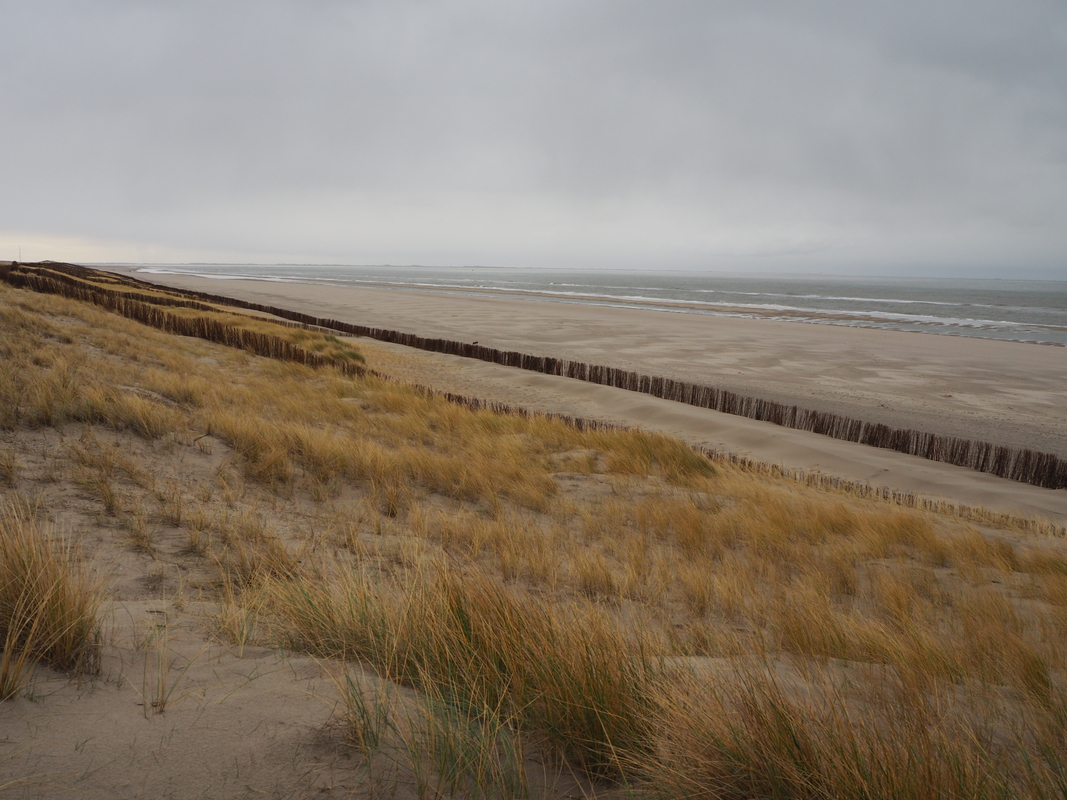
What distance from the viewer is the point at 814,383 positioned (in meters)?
17.7

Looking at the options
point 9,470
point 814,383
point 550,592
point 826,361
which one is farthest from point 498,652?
point 826,361

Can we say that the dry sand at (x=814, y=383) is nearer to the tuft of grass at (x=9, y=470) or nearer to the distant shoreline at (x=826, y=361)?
the distant shoreline at (x=826, y=361)

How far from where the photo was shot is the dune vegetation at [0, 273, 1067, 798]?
1.84 metres

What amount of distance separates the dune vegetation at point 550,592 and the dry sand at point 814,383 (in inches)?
99.0

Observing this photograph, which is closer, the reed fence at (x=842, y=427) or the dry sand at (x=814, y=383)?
the reed fence at (x=842, y=427)

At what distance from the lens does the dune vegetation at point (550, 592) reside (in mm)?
1845

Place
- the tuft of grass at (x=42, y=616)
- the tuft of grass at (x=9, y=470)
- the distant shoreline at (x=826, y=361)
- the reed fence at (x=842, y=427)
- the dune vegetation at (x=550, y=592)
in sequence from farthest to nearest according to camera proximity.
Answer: the distant shoreline at (x=826, y=361), the reed fence at (x=842, y=427), the tuft of grass at (x=9, y=470), the tuft of grass at (x=42, y=616), the dune vegetation at (x=550, y=592)

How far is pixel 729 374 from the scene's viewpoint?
62.5ft

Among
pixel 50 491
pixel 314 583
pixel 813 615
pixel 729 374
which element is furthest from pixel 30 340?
pixel 729 374

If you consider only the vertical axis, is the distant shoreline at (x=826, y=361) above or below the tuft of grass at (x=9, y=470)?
below

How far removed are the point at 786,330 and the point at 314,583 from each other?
112 feet

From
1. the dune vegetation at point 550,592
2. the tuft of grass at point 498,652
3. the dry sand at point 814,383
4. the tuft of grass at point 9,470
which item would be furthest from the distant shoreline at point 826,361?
the tuft of grass at point 9,470

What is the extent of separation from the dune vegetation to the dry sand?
2.51m

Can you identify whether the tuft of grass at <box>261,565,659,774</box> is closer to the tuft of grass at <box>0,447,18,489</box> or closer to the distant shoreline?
the tuft of grass at <box>0,447,18,489</box>
